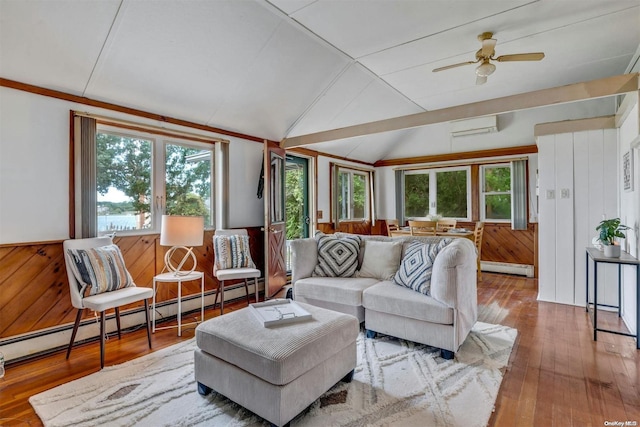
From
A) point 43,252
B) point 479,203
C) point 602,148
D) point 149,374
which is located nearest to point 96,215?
point 43,252

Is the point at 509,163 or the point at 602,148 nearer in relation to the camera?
the point at 602,148

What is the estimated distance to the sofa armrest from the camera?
11.1ft

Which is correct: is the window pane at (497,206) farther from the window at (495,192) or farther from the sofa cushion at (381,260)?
the sofa cushion at (381,260)

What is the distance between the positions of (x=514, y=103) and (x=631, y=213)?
1.54m

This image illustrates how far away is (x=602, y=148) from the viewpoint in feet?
12.1

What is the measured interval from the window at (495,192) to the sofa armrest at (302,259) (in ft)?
13.6

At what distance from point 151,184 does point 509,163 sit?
18.9 ft

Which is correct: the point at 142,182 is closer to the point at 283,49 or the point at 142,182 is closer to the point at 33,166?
the point at 33,166

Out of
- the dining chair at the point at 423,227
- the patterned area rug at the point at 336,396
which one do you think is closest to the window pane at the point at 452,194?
the dining chair at the point at 423,227

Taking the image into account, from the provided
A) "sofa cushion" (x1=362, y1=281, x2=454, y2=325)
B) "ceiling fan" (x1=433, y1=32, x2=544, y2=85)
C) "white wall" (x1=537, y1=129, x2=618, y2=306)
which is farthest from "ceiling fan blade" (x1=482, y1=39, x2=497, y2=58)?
"sofa cushion" (x1=362, y1=281, x2=454, y2=325)

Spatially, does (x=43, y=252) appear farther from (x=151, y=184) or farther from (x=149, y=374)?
(x=149, y=374)

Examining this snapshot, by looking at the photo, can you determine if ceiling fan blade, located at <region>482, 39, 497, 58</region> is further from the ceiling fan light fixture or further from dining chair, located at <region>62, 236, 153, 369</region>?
dining chair, located at <region>62, 236, 153, 369</region>

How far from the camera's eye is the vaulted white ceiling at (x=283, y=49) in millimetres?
2406

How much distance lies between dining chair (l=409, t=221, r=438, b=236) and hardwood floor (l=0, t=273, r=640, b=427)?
1.51 m
